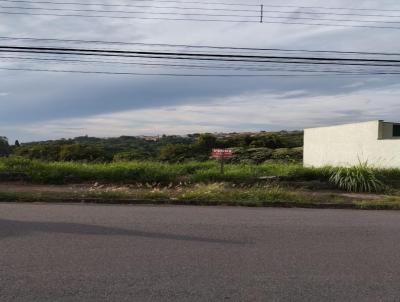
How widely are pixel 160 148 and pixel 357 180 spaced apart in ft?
66.7

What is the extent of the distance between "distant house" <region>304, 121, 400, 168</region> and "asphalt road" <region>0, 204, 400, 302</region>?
957cm

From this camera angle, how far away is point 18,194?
40.2 ft

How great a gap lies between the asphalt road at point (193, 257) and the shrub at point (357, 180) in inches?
189

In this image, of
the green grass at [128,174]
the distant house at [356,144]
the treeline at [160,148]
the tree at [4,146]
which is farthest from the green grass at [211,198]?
the tree at [4,146]

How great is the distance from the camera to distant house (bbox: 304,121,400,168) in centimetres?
1919

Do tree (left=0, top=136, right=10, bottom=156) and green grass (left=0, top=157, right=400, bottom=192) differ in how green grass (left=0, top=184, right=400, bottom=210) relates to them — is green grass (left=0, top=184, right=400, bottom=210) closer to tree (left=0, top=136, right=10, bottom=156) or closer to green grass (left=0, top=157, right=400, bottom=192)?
green grass (left=0, top=157, right=400, bottom=192)

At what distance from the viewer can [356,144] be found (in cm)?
2181

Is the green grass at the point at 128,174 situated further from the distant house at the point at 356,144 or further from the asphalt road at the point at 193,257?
the asphalt road at the point at 193,257

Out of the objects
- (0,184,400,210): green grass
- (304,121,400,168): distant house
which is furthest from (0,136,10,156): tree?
(304,121,400,168): distant house

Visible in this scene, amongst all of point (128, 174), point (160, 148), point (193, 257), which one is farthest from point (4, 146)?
point (193, 257)

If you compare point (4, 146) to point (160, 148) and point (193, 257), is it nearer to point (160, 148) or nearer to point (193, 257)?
point (160, 148)

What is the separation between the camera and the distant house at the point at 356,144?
63.0 ft

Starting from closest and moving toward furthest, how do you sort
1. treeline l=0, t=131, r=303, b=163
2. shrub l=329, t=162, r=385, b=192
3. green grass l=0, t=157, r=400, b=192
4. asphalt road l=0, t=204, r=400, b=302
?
asphalt road l=0, t=204, r=400, b=302, shrub l=329, t=162, r=385, b=192, green grass l=0, t=157, r=400, b=192, treeline l=0, t=131, r=303, b=163

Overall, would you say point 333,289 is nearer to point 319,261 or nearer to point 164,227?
point 319,261
